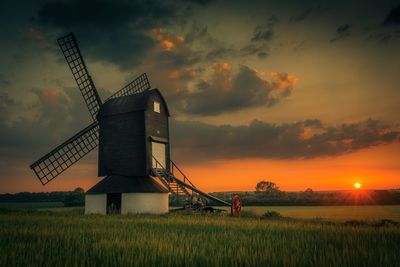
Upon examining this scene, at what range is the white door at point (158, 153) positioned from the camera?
30.6 meters

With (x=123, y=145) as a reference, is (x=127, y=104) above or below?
above

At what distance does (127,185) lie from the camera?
29.0 meters

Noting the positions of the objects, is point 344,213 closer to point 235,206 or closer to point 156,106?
point 235,206

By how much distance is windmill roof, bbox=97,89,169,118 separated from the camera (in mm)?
30375

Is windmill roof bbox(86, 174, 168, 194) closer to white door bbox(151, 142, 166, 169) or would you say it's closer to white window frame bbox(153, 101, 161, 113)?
white door bbox(151, 142, 166, 169)

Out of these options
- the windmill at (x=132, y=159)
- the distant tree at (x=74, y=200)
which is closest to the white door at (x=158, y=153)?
the windmill at (x=132, y=159)

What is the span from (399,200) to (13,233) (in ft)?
141

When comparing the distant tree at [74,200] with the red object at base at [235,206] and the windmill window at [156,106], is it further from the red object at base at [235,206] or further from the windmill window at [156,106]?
the red object at base at [235,206]

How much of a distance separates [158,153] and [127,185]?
3978 millimetres

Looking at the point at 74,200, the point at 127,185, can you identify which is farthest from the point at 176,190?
the point at 74,200

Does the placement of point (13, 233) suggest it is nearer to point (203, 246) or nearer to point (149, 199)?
point (203, 246)

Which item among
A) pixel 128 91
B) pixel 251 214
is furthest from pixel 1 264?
pixel 128 91

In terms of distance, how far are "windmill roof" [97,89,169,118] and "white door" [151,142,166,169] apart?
133 inches

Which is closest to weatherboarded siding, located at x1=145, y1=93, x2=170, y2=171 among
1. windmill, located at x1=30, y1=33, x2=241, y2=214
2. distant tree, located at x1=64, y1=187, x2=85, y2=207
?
windmill, located at x1=30, y1=33, x2=241, y2=214
